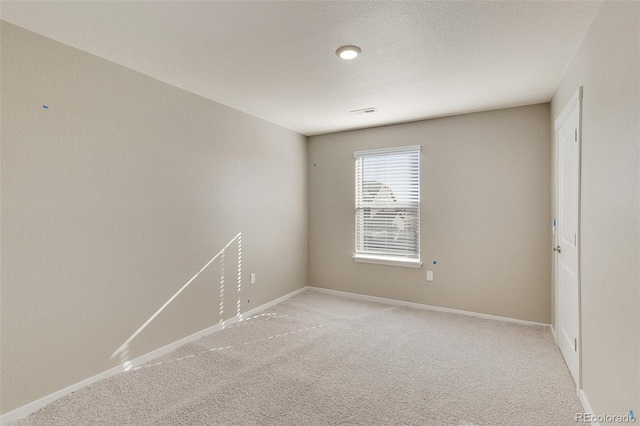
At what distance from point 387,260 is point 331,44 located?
2.92m

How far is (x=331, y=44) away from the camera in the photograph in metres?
2.14

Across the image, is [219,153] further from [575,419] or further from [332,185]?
[575,419]

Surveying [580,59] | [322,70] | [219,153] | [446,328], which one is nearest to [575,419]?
[446,328]

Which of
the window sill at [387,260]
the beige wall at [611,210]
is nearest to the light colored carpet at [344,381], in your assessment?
the beige wall at [611,210]

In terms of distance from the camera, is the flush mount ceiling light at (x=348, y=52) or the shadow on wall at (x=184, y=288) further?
the shadow on wall at (x=184, y=288)

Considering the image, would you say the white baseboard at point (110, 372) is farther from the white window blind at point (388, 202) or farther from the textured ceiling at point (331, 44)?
the textured ceiling at point (331, 44)

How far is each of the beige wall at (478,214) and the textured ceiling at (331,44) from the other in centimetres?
53

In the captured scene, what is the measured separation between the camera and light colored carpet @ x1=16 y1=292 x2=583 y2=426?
1981 millimetres

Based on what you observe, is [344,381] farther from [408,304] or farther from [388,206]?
[388,206]

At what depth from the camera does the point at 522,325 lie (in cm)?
344

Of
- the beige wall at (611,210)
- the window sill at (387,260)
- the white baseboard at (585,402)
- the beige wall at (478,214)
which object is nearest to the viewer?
A: the beige wall at (611,210)

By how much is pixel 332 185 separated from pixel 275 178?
0.92 meters
